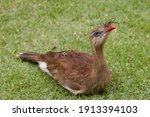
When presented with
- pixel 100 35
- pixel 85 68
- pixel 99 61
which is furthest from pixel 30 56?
pixel 100 35

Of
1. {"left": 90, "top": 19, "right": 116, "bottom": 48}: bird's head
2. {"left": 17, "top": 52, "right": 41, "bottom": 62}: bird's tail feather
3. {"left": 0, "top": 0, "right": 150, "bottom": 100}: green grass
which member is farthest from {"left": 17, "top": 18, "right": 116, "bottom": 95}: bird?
{"left": 17, "top": 52, "right": 41, "bottom": 62}: bird's tail feather

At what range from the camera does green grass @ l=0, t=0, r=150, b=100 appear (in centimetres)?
609

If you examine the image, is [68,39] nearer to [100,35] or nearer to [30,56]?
[30,56]

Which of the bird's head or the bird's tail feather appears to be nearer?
the bird's head

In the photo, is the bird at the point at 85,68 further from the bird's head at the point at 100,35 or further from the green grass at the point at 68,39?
the green grass at the point at 68,39

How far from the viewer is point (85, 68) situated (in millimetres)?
5828

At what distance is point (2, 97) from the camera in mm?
5941

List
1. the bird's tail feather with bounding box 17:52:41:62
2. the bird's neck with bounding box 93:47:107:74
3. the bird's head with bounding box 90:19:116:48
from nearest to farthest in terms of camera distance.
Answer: the bird's head with bounding box 90:19:116:48 < the bird's neck with bounding box 93:47:107:74 < the bird's tail feather with bounding box 17:52:41:62

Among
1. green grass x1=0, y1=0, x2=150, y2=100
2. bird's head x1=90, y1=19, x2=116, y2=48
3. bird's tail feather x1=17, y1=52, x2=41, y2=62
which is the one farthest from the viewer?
bird's tail feather x1=17, y1=52, x2=41, y2=62

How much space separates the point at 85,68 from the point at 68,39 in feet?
5.10

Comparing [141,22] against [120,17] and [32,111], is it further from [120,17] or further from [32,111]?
[32,111]

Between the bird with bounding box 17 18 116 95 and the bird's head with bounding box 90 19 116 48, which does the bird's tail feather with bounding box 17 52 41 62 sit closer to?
the bird with bounding box 17 18 116 95

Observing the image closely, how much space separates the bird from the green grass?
0.14 m

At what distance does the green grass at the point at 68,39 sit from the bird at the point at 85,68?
0.46 feet
